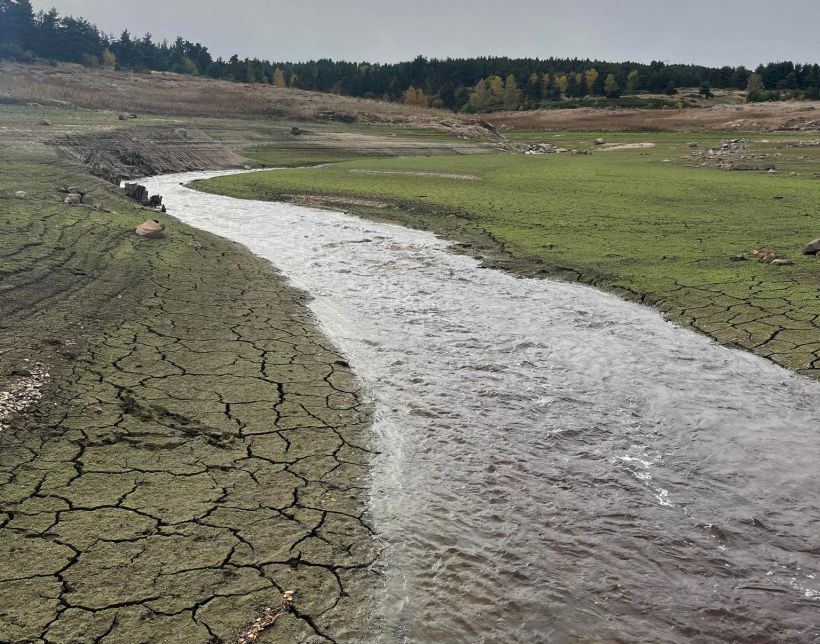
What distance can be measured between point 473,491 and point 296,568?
1715mm

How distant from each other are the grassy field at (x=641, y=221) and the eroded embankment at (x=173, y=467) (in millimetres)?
5784

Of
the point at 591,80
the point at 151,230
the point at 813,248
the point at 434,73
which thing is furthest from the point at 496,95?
the point at 151,230

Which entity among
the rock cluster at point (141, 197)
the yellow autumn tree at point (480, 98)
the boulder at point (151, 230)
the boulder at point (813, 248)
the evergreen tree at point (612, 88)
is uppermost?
the evergreen tree at point (612, 88)

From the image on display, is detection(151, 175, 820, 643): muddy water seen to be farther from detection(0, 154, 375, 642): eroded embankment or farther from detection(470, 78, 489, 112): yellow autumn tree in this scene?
detection(470, 78, 489, 112): yellow autumn tree

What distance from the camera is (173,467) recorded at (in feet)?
18.8

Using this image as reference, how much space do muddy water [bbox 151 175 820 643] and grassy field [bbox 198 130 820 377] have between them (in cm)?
112

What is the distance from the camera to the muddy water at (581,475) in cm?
438

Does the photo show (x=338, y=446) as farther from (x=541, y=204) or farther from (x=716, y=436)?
(x=541, y=204)

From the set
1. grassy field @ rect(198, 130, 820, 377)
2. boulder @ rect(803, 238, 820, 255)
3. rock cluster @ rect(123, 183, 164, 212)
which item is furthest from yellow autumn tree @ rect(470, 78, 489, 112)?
boulder @ rect(803, 238, 820, 255)

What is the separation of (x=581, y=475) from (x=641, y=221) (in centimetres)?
1278

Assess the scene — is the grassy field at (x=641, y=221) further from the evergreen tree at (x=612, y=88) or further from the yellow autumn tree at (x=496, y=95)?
the evergreen tree at (x=612, y=88)

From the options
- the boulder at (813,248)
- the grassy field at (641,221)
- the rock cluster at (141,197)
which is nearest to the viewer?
the grassy field at (641,221)

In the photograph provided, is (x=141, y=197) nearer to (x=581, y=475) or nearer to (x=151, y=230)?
(x=151, y=230)

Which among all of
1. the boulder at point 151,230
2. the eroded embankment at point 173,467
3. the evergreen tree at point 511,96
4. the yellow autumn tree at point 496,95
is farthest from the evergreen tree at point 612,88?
the eroded embankment at point 173,467
